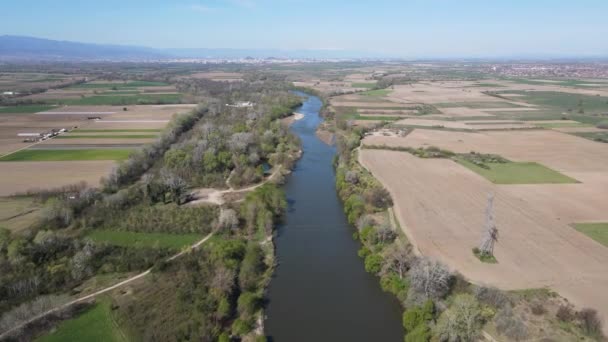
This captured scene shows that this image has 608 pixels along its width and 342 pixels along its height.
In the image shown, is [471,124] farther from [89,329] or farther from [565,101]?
[89,329]

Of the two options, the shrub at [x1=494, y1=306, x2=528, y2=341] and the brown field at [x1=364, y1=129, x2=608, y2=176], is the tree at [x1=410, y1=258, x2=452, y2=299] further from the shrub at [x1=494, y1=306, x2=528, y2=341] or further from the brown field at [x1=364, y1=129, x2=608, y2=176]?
the brown field at [x1=364, y1=129, x2=608, y2=176]

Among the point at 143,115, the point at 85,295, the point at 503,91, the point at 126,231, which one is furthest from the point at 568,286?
the point at 503,91

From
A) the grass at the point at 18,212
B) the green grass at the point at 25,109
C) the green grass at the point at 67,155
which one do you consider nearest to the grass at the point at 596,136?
the green grass at the point at 67,155

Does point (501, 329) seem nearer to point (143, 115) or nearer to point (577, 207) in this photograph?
point (577, 207)

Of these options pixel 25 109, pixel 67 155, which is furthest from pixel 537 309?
pixel 25 109

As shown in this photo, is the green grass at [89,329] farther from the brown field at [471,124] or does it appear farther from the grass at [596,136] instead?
the grass at [596,136]

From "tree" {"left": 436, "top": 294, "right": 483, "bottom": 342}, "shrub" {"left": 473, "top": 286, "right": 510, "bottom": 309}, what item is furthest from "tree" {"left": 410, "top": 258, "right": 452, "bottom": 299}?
"tree" {"left": 436, "top": 294, "right": 483, "bottom": 342}
